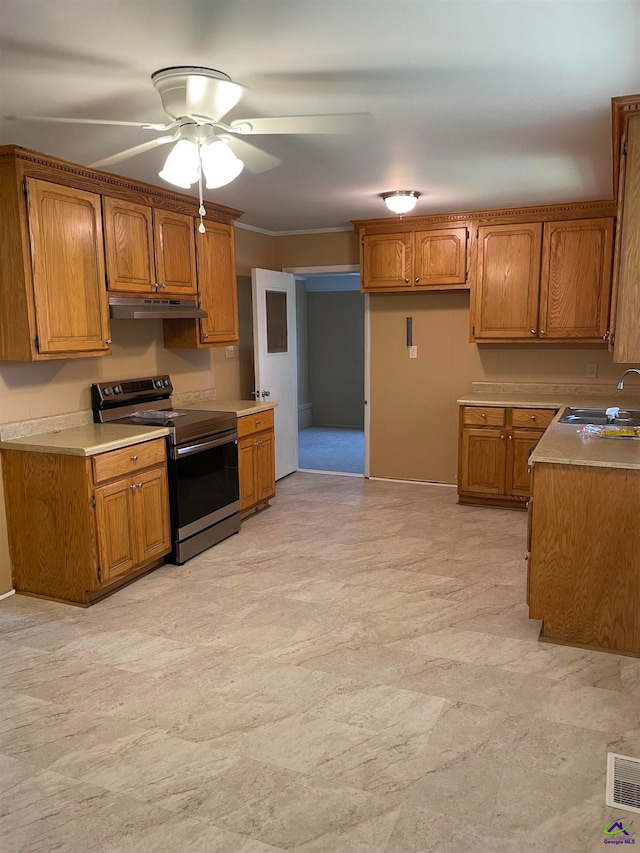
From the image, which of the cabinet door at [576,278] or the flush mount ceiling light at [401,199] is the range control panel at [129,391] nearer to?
the flush mount ceiling light at [401,199]

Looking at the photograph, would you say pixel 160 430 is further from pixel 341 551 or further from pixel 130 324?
pixel 341 551

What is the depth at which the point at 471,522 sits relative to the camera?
15.5 feet

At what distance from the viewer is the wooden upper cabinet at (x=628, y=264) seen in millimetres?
2580

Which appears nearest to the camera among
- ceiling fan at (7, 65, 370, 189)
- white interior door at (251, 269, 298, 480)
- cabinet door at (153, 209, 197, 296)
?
ceiling fan at (7, 65, 370, 189)

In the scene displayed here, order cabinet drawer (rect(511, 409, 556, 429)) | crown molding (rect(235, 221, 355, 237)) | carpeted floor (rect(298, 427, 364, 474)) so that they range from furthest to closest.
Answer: carpeted floor (rect(298, 427, 364, 474)) < crown molding (rect(235, 221, 355, 237)) < cabinet drawer (rect(511, 409, 556, 429))

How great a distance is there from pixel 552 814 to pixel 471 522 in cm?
290

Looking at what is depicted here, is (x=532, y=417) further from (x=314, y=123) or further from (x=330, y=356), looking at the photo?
(x=330, y=356)

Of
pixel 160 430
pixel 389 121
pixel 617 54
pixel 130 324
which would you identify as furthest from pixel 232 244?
pixel 617 54

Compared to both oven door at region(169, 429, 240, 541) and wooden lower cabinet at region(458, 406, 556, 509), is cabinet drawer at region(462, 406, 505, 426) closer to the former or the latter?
wooden lower cabinet at region(458, 406, 556, 509)

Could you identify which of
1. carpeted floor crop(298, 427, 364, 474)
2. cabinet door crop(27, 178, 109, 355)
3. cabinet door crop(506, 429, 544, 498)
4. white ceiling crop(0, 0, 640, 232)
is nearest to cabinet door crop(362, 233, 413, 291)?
cabinet door crop(506, 429, 544, 498)

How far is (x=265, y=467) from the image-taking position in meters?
5.03

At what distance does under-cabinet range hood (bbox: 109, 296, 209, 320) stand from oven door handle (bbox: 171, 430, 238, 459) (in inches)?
33.4

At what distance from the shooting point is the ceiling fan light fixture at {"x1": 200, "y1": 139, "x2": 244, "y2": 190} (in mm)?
2441

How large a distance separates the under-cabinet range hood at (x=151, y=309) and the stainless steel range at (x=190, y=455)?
52cm
